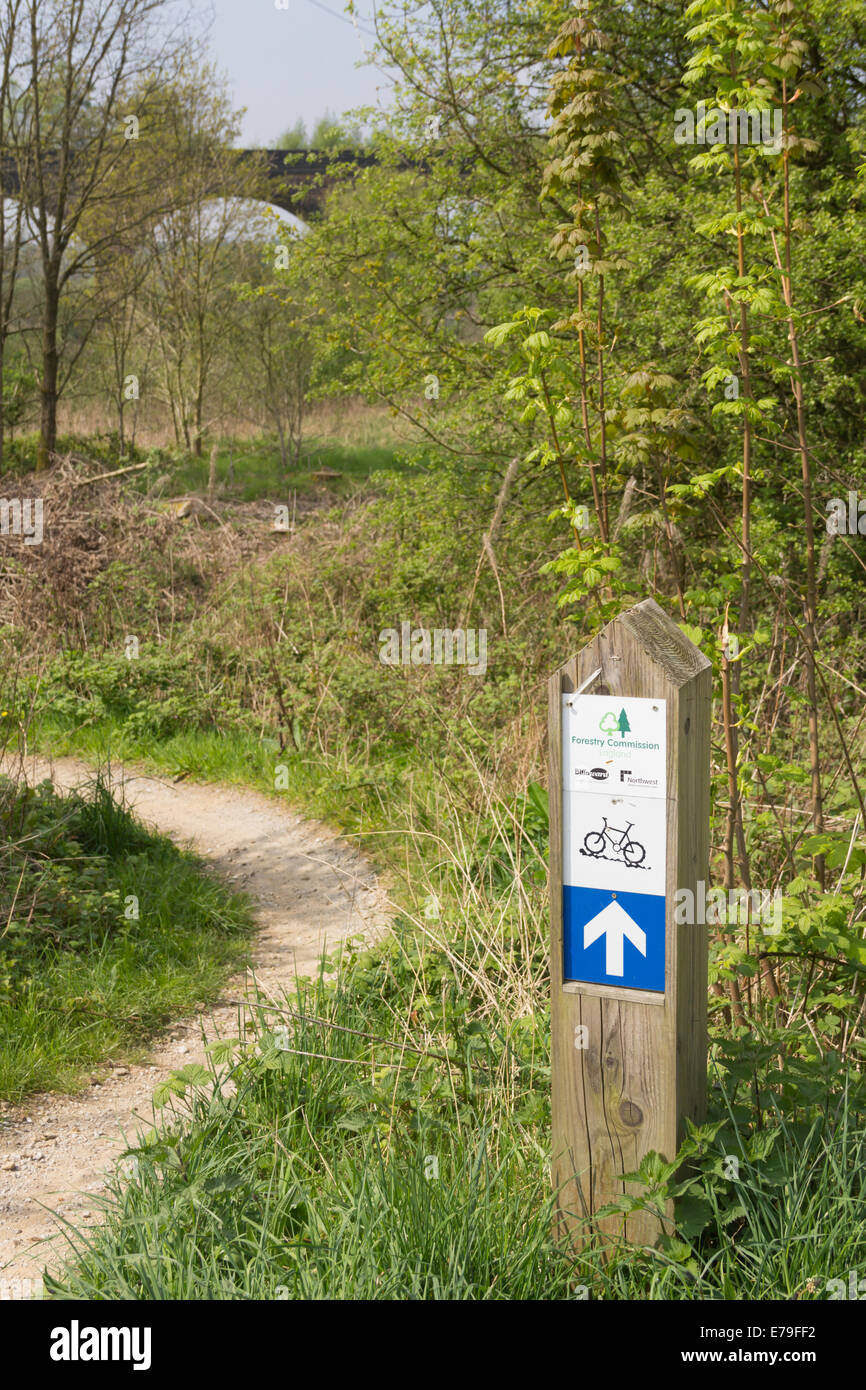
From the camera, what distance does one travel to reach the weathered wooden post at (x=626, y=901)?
7.36 feet

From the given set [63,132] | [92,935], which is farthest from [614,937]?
[63,132]

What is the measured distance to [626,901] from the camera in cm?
230

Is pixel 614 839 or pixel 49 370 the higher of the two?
pixel 49 370

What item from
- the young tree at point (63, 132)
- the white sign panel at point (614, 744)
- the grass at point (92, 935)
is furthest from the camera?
the young tree at point (63, 132)

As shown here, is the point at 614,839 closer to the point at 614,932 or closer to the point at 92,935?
the point at 614,932

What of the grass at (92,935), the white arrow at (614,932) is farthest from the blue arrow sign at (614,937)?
the grass at (92,935)

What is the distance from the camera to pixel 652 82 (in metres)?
9.44

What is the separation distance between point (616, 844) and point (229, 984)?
110 inches

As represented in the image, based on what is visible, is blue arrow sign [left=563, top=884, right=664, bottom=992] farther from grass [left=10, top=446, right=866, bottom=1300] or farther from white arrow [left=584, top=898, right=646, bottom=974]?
grass [left=10, top=446, right=866, bottom=1300]

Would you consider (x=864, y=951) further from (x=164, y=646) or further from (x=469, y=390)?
(x=469, y=390)

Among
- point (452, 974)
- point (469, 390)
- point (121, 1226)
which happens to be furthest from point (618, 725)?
point (469, 390)

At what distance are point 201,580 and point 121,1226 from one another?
822 cm

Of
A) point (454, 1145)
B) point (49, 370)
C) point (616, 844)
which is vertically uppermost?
point (49, 370)

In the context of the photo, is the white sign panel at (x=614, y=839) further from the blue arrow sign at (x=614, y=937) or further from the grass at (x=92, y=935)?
the grass at (x=92, y=935)
